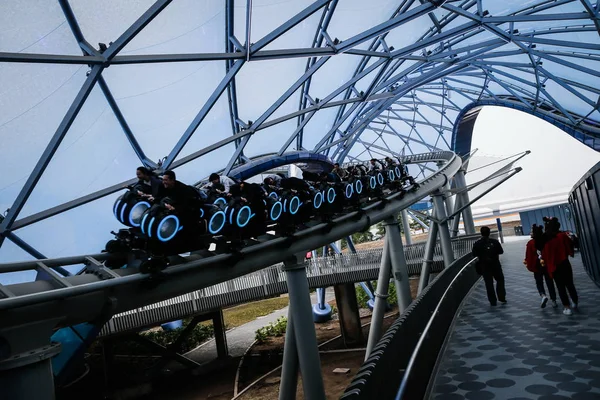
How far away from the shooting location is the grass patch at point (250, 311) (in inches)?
1820

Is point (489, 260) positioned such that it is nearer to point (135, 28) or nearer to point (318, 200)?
point (318, 200)

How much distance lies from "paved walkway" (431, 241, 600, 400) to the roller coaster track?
4.69 meters

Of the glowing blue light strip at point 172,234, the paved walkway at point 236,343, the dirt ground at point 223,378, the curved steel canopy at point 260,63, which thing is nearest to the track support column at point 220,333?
the dirt ground at point 223,378

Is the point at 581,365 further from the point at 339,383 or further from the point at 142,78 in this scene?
the point at 339,383

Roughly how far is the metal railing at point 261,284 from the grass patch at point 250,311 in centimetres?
1998

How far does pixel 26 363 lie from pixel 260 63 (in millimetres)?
15822

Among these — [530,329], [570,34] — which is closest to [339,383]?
[530,329]

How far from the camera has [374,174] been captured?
17188 millimetres

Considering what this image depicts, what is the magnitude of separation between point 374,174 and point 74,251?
41.5 feet

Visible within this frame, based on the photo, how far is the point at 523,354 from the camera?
666 cm

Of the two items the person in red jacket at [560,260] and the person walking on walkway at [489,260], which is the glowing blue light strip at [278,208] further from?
the person in red jacket at [560,260]

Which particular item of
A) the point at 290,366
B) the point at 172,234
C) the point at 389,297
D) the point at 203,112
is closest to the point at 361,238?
the point at 389,297

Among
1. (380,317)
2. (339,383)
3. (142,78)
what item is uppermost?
(142,78)

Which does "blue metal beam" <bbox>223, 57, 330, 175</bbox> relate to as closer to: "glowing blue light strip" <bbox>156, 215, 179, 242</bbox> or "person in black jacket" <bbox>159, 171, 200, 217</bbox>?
"person in black jacket" <bbox>159, 171, 200, 217</bbox>
